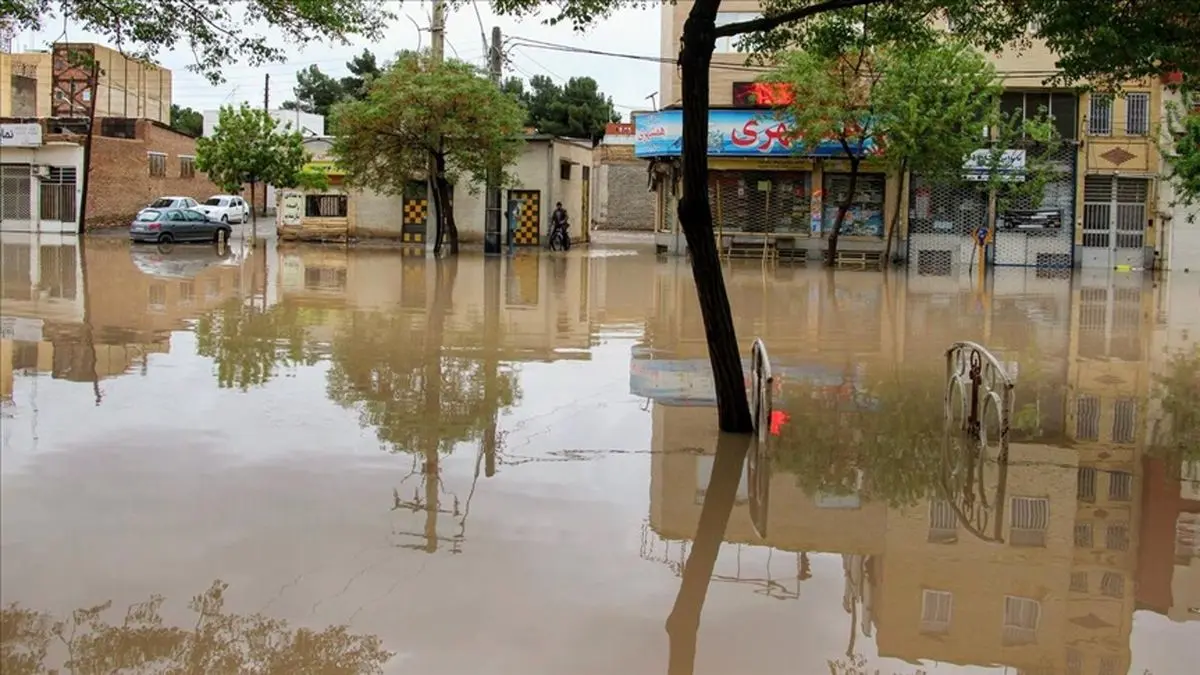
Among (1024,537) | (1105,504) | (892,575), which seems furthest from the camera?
(1105,504)

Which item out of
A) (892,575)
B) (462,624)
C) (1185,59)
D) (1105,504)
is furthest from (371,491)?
(1185,59)

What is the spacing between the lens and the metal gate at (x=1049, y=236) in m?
39.2

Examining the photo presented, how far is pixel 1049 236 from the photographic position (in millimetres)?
39344

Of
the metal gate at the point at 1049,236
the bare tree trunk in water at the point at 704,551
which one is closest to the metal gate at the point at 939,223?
the metal gate at the point at 1049,236

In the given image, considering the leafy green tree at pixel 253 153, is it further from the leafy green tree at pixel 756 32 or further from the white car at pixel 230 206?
the leafy green tree at pixel 756 32

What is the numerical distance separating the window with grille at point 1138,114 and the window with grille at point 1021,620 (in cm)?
3593

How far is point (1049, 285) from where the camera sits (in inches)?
1232

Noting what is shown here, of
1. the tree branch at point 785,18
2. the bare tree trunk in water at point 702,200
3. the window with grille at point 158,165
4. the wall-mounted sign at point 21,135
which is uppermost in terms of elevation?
the wall-mounted sign at point 21,135

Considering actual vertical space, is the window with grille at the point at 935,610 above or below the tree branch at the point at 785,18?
below

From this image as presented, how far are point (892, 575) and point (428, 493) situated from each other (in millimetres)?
3155

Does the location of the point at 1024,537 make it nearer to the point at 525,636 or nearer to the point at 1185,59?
the point at 525,636

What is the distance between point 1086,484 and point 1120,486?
26cm

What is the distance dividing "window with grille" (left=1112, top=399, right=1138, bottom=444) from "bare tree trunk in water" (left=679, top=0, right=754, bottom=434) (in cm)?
364

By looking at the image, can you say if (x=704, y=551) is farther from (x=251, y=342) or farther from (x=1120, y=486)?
(x=251, y=342)
